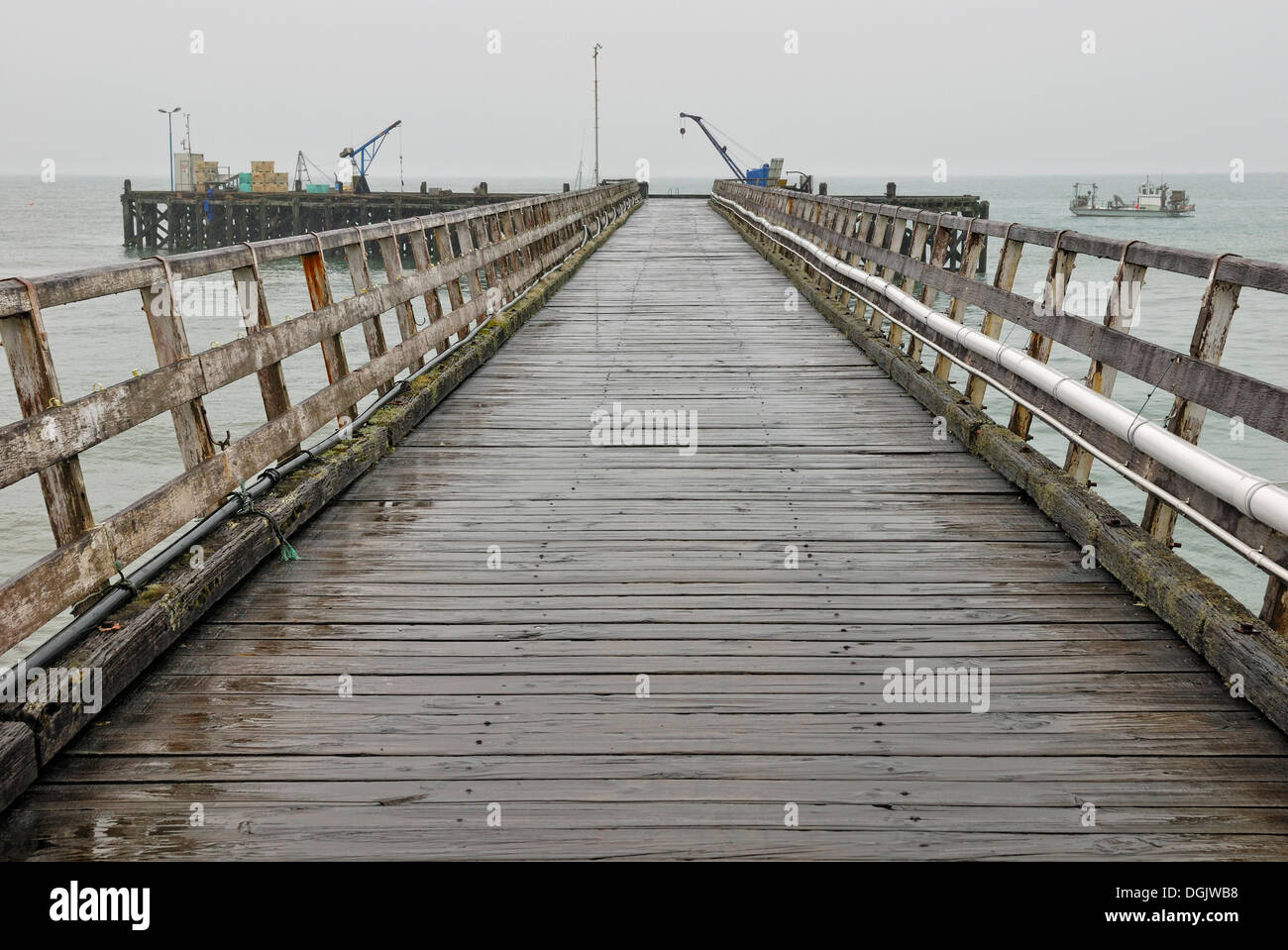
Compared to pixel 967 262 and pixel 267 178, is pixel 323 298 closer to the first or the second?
pixel 967 262

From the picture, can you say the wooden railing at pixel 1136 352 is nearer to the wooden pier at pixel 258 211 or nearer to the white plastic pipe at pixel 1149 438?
the white plastic pipe at pixel 1149 438

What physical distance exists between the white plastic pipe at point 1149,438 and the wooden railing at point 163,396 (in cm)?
351

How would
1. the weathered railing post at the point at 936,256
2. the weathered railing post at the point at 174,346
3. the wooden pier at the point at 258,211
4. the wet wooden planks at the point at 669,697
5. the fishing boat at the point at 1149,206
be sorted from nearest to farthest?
the wet wooden planks at the point at 669,697, the weathered railing post at the point at 174,346, the weathered railing post at the point at 936,256, the wooden pier at the point at 258,211, the fishing boat at the point at 1149,206

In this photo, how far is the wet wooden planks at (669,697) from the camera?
316 centimetres

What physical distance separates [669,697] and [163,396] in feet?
7.37

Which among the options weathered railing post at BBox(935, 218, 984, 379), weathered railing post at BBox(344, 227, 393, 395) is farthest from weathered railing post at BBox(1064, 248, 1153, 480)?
weathered railing post at BBox(344, 227, 393, 395)

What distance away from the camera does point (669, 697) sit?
3.94m

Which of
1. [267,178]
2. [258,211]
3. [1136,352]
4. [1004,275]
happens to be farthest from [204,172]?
[1136,352]

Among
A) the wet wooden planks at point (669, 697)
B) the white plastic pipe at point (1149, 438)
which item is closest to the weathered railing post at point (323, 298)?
the wet wooden planks at point (669, 697)

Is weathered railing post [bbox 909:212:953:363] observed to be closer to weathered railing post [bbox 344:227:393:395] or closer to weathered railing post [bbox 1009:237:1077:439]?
weathered railing post [bbox 1009:237:1077:439]

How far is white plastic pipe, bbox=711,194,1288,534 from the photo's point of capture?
393cm

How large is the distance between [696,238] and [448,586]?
84.0ft
